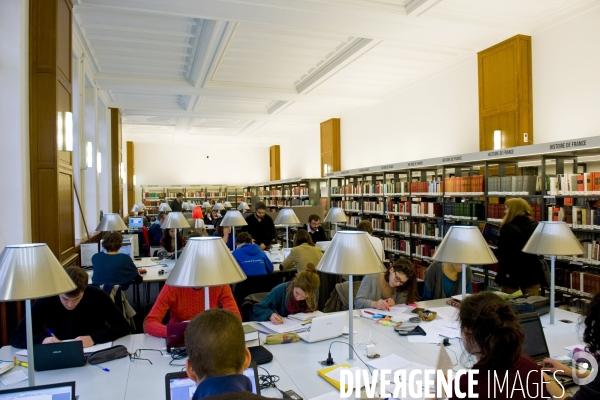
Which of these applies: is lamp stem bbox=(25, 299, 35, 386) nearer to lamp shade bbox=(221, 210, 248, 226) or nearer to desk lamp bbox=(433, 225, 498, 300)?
desk lamp bbox=(433, 225, 498, 300)

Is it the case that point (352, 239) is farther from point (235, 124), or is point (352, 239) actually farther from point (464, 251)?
point (235, 124)

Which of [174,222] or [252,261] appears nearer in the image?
[252,261]

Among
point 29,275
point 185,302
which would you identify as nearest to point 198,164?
point 185,302

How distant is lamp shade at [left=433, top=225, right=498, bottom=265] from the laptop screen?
36 centimetres

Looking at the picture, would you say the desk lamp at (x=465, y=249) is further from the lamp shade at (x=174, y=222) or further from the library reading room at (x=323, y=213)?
the lamp shade at (x=174, y=222)

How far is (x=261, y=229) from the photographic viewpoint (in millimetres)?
7055

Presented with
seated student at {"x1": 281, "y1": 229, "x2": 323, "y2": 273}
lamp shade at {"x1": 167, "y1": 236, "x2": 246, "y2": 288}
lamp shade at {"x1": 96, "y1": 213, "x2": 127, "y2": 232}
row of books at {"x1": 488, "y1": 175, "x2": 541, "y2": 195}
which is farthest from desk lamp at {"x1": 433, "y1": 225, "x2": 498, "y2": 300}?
lamp shade at {"x1": 96, "y1": 213, "x2": 127, "y2": 232}

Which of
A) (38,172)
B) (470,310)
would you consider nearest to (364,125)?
(38,172)

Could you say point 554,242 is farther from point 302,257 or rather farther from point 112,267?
point 112,267

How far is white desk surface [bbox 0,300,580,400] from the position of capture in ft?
6.41

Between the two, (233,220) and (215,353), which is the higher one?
(233,220)

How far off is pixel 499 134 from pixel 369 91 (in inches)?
147

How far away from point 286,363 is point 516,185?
409 centimetres

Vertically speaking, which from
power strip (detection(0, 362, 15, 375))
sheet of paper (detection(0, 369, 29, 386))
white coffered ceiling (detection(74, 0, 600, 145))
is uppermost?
white coffered ceiling (detection(74, 0, 600, 145))
